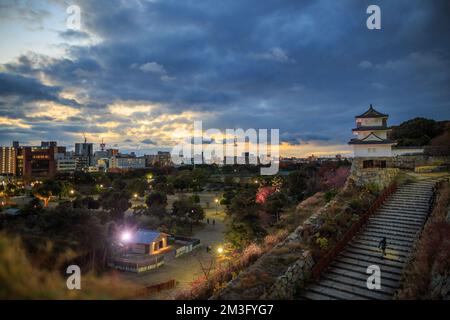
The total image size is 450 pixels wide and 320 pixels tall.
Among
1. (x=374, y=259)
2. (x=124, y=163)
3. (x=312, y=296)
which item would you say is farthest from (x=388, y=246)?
(x=124, y=163)

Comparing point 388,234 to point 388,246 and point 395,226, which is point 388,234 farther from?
point 388,246

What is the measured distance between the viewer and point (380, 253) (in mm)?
11891

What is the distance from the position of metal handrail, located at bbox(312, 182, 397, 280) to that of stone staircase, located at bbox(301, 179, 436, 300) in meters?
0.20

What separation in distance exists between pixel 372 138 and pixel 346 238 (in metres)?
13.4

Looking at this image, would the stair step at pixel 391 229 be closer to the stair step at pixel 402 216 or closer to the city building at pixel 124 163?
the stair step at pixel 402 216

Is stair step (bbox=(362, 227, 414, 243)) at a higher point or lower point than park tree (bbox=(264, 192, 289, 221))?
higher

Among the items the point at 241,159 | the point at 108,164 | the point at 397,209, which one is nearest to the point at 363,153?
the point at 397,209

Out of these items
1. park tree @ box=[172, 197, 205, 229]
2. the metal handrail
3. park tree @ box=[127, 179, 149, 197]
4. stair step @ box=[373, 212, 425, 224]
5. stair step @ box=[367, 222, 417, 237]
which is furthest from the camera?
park tree @ box=[127, 179, 149, 197]

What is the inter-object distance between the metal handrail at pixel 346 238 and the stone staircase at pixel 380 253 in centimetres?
20

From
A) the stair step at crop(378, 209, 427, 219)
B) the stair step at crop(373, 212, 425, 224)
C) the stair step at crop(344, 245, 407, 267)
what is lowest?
the stair step at crop(344, 245, 407, 267)

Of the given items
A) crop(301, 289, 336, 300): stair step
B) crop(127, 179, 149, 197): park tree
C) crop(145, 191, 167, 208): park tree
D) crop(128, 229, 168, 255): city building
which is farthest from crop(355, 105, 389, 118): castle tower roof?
crop(127, 179, 149, 197): park tree

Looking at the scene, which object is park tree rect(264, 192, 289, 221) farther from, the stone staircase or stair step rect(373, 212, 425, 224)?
stair step rect(373, 212, 425, 224)

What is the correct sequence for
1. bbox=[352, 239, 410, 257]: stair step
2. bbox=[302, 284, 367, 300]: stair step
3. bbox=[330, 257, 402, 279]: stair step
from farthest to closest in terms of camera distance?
bbox=[352, 239, 410, 257]: stair step → bbox=[330, 257, 402, 279]: stair step → bbox=[302, 284, 367, 300]: stair step

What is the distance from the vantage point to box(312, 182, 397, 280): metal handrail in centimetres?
1089
